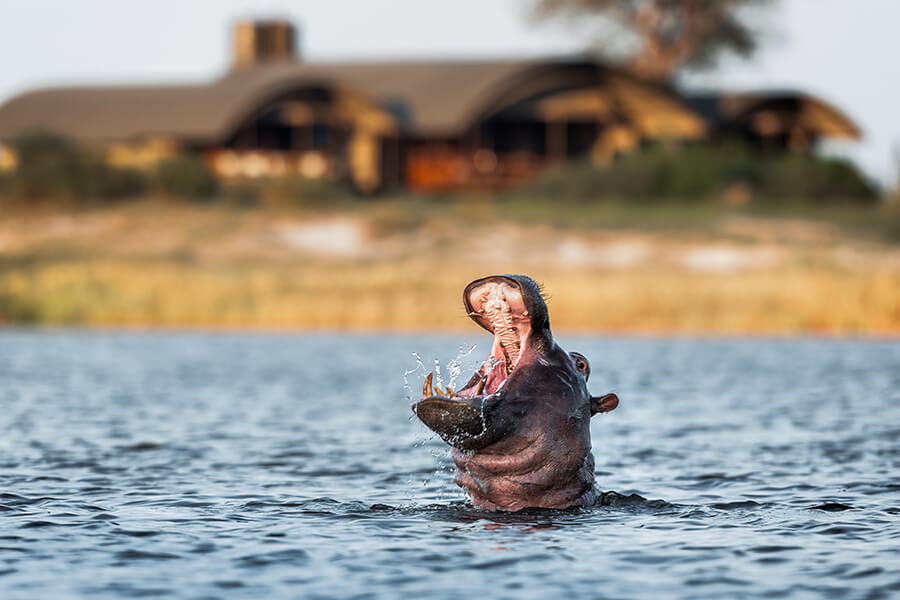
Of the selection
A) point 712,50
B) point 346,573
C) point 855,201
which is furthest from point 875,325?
point 712,50

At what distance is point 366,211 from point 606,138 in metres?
13.8

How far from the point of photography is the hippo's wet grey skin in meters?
10.9

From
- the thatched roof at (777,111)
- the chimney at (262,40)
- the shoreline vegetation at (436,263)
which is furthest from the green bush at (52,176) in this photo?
the chimney at (262,40)

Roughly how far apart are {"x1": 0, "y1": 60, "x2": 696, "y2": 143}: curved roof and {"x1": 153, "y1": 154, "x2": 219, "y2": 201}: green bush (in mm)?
4349

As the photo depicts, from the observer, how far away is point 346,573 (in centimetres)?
1009

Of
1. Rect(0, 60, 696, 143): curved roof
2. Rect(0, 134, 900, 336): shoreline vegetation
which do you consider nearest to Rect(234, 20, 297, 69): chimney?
Rect(0, 60, 696, 143): curved roof

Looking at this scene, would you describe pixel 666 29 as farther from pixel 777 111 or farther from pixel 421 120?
pixel 421 120

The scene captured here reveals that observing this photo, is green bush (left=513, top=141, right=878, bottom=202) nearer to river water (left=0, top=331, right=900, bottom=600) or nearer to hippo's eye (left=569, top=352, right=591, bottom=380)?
river water (left=0, top=331, right=900, bottom=600)

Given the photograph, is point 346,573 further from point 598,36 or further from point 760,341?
point 598,36

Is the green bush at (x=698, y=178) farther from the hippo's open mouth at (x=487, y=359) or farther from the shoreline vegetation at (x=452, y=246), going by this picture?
the hippo's open mouth at (x=487, y=359)

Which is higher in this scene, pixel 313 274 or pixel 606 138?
pixel 606 138

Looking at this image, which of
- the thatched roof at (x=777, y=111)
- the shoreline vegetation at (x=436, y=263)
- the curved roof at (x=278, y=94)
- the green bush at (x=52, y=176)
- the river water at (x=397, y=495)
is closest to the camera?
the river water at (x=397, y=495)

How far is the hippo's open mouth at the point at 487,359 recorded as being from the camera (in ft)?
34.0

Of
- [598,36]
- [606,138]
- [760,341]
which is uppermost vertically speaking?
[598,36]
